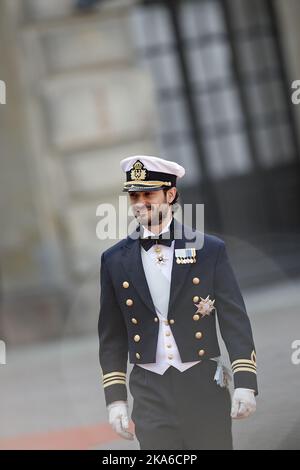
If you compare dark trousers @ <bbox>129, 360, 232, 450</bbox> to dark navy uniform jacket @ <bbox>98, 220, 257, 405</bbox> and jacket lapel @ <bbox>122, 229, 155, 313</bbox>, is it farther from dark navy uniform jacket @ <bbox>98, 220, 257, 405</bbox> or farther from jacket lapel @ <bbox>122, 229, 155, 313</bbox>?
jacket lapel @ <bbox>122, 229, 155, 313</bbox>

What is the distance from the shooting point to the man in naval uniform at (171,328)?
369 cm

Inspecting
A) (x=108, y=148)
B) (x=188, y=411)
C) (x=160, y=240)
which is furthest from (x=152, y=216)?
(x=108, y=148)

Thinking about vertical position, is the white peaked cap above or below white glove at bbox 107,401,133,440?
above

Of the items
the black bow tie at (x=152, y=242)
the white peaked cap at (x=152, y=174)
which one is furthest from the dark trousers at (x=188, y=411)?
the white peaked cap at (x=152, y=174)

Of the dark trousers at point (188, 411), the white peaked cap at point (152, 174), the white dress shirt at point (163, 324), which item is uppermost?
the white peaked cap at point (152, 174)

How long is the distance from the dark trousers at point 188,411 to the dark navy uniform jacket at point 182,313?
7 centimetres

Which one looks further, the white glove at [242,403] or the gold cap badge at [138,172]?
the gold cap badge at [138,172]

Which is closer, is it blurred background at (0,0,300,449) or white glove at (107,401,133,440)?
white glove at (107,401,133,440)

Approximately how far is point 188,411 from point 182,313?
1.12 feet

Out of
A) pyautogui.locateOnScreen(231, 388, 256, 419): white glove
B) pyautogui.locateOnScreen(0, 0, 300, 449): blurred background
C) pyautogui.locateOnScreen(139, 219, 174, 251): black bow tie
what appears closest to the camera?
pyautogui.locateOnScreen(231, 388, 256, 419): white glove

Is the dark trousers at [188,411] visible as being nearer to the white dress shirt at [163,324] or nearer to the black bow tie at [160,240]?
the white dress shirt at [163,324]

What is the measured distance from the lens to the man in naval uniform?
3.69 metres

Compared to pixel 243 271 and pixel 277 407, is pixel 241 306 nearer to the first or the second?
pixel 277 407

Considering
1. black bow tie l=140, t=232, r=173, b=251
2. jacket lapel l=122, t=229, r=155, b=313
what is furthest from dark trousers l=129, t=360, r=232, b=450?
black bow tie l=140, t=232, r=173, b=251
